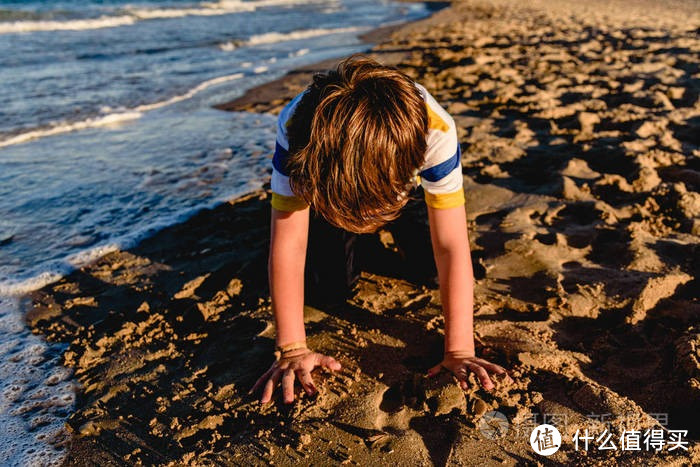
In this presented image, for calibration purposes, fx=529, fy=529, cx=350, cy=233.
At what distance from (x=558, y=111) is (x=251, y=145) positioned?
282 centimetres

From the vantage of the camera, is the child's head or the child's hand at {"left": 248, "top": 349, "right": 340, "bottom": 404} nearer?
the child's head

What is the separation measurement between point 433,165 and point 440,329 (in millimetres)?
806

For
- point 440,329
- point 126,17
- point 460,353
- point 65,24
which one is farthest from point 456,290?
point 126,17

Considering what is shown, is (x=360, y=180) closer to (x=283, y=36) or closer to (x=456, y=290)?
(x=456, y=290)

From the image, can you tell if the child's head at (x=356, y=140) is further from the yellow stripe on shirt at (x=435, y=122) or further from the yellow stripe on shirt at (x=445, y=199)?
the yellow stripe on shirt at (x=445, y=199)

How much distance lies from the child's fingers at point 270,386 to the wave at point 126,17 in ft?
50.3

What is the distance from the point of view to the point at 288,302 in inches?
78.5

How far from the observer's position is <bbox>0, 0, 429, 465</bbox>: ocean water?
88.3 inches

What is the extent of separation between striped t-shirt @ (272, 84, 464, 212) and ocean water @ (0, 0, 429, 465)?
3.87ft

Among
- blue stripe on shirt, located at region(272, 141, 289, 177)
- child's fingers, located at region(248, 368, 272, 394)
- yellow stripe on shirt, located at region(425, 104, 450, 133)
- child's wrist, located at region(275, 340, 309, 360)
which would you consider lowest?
child's fingers, located at region(248, 368, 272, 394)

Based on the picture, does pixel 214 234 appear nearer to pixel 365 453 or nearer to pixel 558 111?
pixel 365 453

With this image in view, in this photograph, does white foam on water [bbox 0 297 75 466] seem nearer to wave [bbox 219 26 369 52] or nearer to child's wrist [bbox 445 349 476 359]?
child's wrist [bbox 445 349 476 359]

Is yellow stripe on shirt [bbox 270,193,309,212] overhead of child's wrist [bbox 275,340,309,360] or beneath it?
overhead

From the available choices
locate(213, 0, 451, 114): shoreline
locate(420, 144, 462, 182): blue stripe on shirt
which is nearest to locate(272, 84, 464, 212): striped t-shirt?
locate(420, 144, 462, 182): blue stripe on shirt
